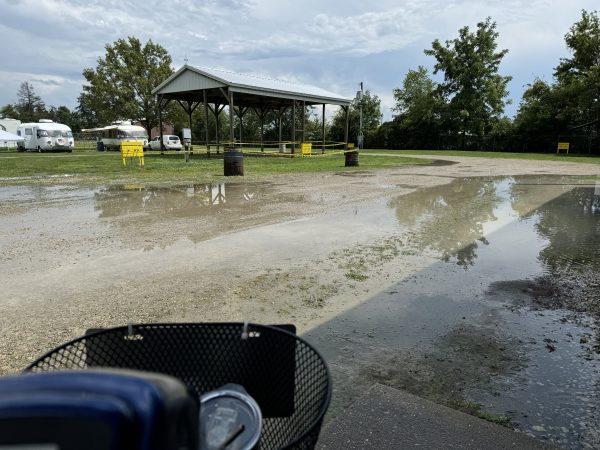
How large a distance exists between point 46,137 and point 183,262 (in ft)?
122

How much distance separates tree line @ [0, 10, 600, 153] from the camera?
36781 mm

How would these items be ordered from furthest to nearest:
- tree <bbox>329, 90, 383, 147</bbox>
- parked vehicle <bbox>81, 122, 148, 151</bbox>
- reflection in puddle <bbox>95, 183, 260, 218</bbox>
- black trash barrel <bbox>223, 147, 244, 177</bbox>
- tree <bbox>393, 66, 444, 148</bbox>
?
tree <bbox>329, 90, 383, 147</bbox> < tree <bbox>393, 66, 444, 148</bbox> < parked vehicle <bbox>81, 122, 148, 151</bbox> < black trash barrel <bbox>223, 147, 244, 177</bbox> < reflection in puddle <bbox>95, 183, 260, 218</bbox>

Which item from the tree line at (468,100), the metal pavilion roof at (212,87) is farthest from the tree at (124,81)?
the metal pavilion roof at (212,87)

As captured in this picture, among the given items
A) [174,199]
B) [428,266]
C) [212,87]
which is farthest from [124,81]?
[428,266]

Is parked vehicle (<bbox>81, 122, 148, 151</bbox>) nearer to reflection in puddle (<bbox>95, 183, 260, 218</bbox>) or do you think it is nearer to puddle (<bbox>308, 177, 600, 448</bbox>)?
reflection in puddle (<bbox>95, 183, 260, 218</bbox>)

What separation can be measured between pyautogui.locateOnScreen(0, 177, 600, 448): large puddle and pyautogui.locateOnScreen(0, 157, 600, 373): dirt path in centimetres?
5

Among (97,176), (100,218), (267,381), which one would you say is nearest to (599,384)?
(267,381)

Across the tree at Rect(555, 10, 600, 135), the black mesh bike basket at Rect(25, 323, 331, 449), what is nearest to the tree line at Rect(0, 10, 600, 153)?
the tree at Rect(555, 10, 600, 135)

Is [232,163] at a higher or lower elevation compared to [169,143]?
lower

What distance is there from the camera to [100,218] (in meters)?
7.77

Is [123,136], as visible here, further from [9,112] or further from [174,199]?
[9,112]

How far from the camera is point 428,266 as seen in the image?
5.05 metres

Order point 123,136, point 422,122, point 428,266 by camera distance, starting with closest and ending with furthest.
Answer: point 428,266, point 123,136, point 422,122

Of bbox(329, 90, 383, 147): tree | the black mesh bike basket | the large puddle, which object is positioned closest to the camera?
the black mesh bike basket
